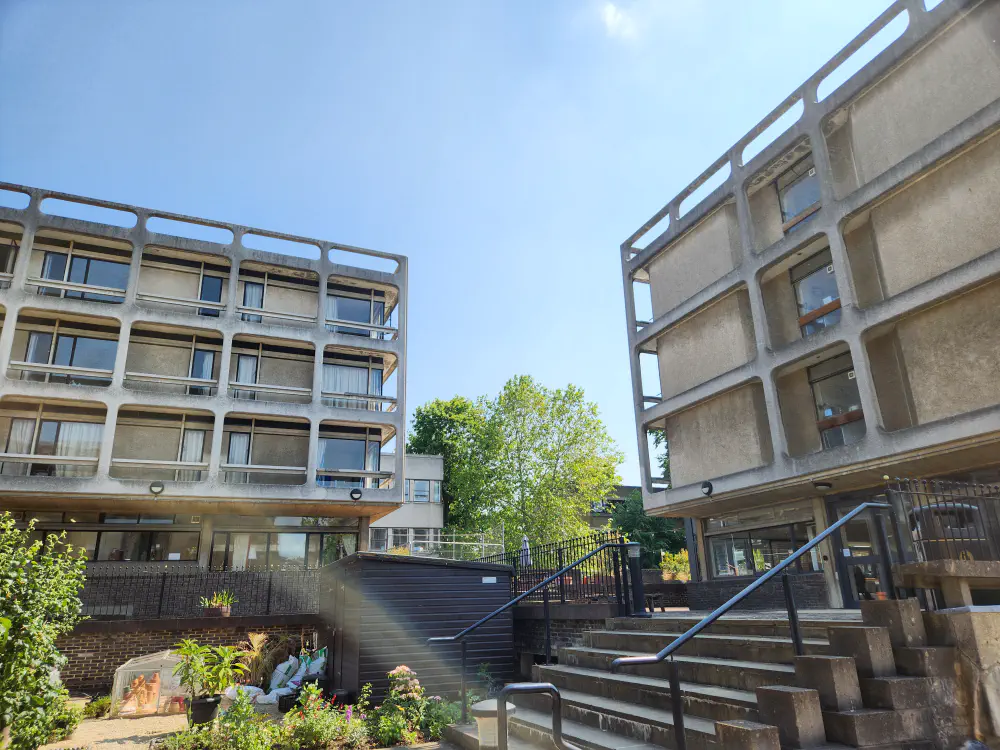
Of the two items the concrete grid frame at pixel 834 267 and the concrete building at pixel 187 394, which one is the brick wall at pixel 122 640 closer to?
the concrete building at pixel 187 394

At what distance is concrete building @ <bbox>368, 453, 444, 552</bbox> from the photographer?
36.4 metres

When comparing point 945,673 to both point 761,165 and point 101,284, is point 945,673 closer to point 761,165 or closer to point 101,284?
point 761,165

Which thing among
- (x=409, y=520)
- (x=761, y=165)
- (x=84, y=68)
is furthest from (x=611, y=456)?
(x=84, y=68)

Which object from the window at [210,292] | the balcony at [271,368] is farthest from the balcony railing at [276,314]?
the window at [210,292]

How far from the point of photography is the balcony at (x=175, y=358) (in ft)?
77.3

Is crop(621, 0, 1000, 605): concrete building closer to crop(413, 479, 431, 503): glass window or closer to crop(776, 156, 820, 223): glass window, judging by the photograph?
crop(776, 156, 820, 223): glass window

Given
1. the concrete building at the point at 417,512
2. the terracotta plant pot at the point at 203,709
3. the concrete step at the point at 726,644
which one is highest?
the concrete building at the point at 417,512

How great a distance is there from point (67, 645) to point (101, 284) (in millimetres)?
14033

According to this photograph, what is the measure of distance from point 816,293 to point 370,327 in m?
16.4

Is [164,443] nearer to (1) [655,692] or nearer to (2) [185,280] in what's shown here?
(2) [185,280]

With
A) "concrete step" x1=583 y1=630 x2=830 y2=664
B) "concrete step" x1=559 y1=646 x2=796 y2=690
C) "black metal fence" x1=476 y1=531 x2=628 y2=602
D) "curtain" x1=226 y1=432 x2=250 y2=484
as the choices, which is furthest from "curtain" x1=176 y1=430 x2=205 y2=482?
"concrete step" x1=559 y1=646 x2=796 y2=690

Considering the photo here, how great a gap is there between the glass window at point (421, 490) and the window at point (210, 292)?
1661cm

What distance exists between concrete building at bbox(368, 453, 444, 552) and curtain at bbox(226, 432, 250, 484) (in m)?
13.1

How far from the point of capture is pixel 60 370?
21672 mm
